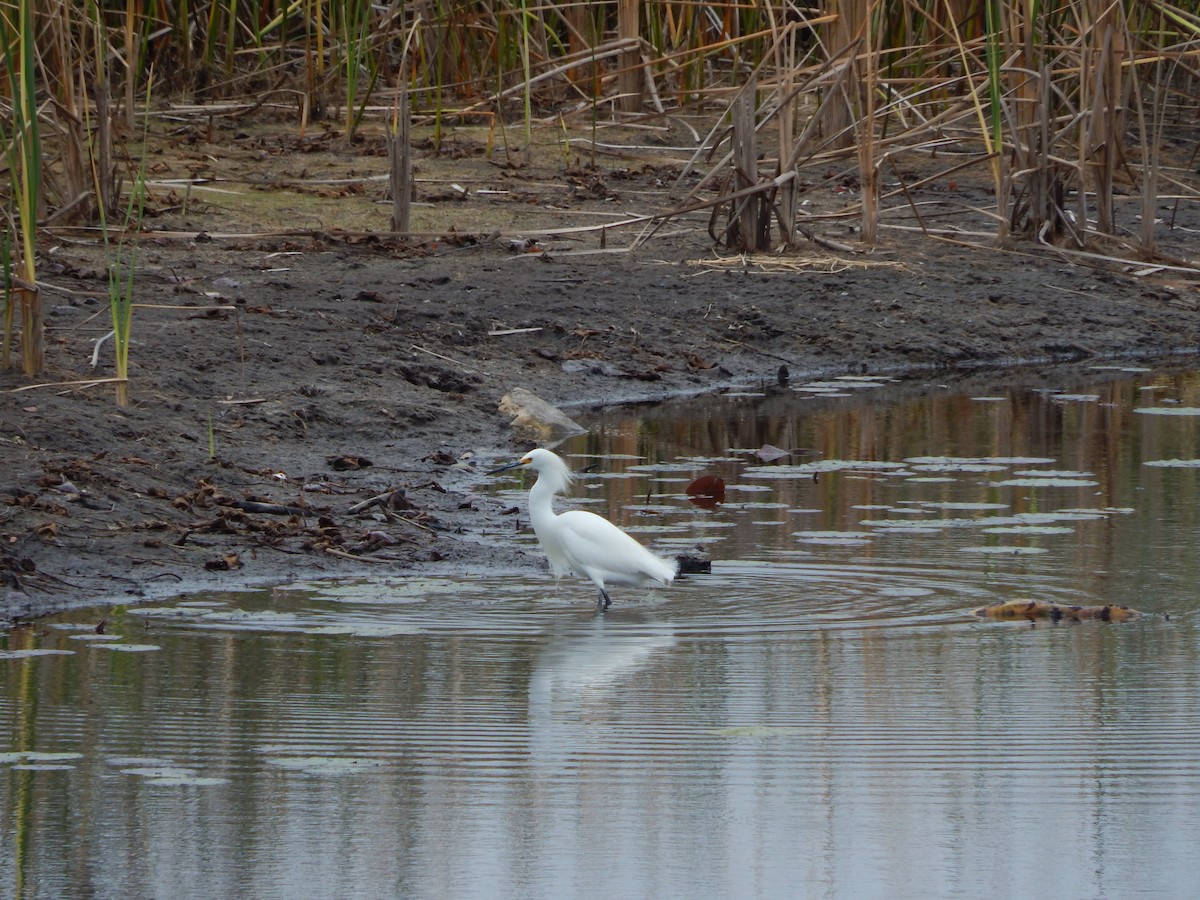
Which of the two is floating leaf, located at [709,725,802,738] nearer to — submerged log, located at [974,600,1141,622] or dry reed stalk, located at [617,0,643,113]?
submerged log, located at [974,600,1141,622]

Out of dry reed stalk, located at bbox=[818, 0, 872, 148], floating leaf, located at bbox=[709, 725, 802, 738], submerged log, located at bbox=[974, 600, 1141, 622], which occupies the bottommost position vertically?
floating leaf, located at bbox=[709, 725, 802, 738]

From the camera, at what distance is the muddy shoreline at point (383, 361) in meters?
5.90

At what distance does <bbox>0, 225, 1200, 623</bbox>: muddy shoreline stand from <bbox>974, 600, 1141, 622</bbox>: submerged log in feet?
4.98

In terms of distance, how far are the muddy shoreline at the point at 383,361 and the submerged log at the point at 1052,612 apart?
4.98 ft

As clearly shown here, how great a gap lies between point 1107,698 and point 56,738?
222 centimetres

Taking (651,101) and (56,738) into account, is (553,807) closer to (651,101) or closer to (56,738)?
(56,738)

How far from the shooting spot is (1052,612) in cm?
518

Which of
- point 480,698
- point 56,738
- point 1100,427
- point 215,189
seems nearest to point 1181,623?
point 480,698

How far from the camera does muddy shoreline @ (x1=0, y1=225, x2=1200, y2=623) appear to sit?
5902mm

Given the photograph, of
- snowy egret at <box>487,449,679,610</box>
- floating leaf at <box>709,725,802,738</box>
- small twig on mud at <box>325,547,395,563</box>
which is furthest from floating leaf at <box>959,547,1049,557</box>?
floating leaf at <box>709,725,802,738</box>

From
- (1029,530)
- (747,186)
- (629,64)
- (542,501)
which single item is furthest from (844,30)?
(542,501)

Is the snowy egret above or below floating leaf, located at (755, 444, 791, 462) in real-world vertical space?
below

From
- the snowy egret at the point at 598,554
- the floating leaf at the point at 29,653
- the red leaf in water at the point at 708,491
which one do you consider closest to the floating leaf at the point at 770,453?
the red leaf in water at the point at 708,491

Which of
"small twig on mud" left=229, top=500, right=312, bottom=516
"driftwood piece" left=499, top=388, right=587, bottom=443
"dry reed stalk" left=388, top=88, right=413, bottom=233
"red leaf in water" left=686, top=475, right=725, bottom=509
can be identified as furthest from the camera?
"dry reed stalk" left=388, top=88, right=413, bottom=233
